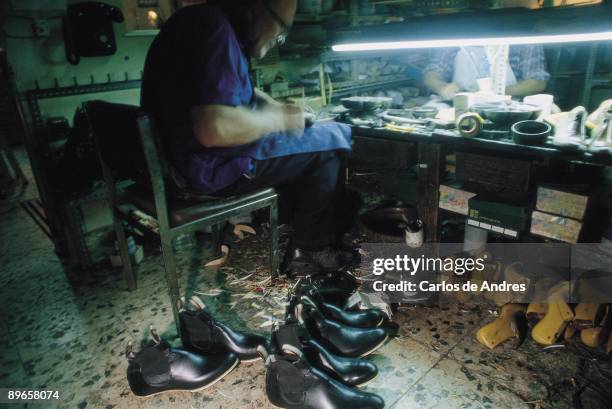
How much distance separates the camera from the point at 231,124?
207 centimetres

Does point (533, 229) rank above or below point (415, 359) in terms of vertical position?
above

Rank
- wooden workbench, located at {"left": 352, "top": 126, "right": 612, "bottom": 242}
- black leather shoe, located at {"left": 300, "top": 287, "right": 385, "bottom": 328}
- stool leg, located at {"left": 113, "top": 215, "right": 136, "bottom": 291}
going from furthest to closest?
stool leg, located at {"left": 113, "top": 215, "right": 136, "bottom": 291} < black leather shoe, located at {"left": 300, "top": 287, "right": 385, "bottom": 328} < wooden workbench, located at {"left": 352, "top": 126, "right": 612, "bottom": 242}

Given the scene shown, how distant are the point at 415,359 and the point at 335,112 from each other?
1.77 m

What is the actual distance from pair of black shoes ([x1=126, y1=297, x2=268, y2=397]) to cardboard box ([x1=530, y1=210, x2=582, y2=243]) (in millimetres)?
1715

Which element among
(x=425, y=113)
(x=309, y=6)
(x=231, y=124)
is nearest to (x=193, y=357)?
(x=231, y=124)

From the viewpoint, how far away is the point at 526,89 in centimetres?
349

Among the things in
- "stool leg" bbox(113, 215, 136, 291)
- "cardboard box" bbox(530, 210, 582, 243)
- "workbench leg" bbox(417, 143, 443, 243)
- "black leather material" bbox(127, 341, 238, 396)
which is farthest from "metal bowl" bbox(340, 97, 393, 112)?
"black leather material" bbox(127, 341, 238, 396)

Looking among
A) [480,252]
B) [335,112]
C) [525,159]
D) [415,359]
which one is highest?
[335,112]

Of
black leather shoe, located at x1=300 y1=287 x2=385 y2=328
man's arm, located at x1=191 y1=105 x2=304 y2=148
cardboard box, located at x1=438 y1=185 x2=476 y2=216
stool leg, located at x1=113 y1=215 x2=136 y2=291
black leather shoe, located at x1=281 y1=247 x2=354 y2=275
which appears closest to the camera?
man's arm, located at x1=191 y1=105 x2=304 y2=148

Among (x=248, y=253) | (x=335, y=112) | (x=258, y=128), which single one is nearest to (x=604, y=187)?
(x=335, y=112)

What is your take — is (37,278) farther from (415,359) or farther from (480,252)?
(480,252)

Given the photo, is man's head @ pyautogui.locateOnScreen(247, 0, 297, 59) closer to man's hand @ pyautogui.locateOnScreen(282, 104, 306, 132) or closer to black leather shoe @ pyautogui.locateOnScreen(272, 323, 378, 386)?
man's hand @ pyautogui.locateOnScreen(282, 104, 306, 132)

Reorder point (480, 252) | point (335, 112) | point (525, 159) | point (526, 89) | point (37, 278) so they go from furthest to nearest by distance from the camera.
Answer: point (526, 89), point (37, 278), point (335, 112), point (480, 252), point (525, 159)

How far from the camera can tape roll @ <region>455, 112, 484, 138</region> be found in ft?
6.92
